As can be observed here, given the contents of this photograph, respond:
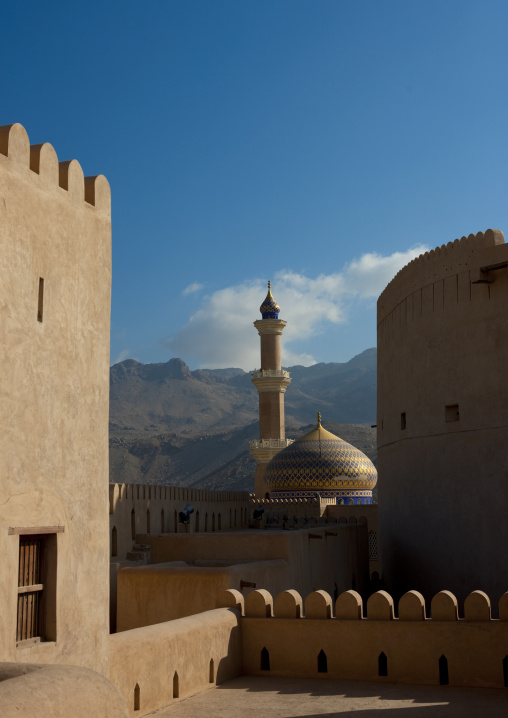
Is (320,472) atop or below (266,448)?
below

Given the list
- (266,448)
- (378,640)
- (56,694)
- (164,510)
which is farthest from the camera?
(266,448)

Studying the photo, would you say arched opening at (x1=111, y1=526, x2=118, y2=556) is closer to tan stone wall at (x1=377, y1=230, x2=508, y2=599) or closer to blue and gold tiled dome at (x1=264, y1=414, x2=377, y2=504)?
tan stone wall at (x1=377, y1=230, x2=508, y2=599)

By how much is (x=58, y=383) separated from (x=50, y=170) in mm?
1406

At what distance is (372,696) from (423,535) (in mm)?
7782

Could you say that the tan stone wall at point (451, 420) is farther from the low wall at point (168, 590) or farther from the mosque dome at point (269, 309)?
the mosque dome at point (269, 309)

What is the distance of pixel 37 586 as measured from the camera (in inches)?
203

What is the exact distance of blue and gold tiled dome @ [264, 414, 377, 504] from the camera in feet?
89.6

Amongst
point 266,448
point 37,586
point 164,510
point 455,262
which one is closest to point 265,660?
point 37,586

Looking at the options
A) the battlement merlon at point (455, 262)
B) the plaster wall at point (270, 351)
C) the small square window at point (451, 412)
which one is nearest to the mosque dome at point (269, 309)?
the plaster wall at point (270, 351)

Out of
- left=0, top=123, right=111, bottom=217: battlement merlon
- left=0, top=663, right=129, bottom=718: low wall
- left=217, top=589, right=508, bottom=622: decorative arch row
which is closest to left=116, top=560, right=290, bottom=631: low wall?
left=217, top=589, right=508, bottom=622: decorative arch row

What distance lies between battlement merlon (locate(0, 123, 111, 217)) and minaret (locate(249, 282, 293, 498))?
2471cm

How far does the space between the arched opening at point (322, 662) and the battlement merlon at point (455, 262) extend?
7.24 meters

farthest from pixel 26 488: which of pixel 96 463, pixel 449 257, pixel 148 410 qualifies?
pixel 148 410

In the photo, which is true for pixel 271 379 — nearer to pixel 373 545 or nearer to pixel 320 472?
pixel 320 472
